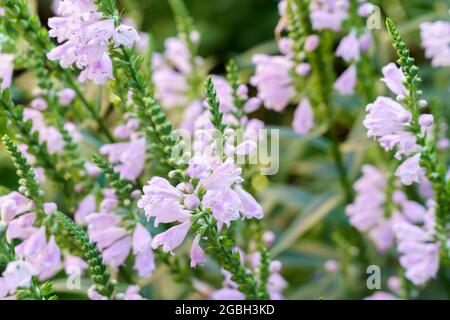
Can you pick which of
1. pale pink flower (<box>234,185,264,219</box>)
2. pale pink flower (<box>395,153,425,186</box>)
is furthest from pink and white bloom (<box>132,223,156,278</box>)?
pale pink flower (<box>395,153,425,186</box>)

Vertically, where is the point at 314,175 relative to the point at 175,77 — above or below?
below

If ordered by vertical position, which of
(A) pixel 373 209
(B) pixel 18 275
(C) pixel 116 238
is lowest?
(B) pixel 18 275

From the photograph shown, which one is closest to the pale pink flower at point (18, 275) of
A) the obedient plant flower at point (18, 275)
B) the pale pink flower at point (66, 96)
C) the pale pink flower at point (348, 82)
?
the obedient plant flower at point (18, 275)

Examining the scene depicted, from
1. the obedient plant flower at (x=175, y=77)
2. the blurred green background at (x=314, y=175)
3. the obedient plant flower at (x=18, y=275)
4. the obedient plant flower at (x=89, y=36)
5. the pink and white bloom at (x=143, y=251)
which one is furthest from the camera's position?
the obedient plant flower at (x=175, y=77)

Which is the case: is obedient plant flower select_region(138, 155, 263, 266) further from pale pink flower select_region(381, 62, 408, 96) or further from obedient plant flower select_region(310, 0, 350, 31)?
obedient plant flower select_region(310, 0, 350, 31)

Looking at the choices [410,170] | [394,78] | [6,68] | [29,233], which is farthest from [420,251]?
[6,68]

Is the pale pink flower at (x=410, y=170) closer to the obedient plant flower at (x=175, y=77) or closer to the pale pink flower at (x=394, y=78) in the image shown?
the pale pink flower at (x=394, y=78)

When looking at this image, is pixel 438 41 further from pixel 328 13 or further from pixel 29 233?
pixel 29 233
